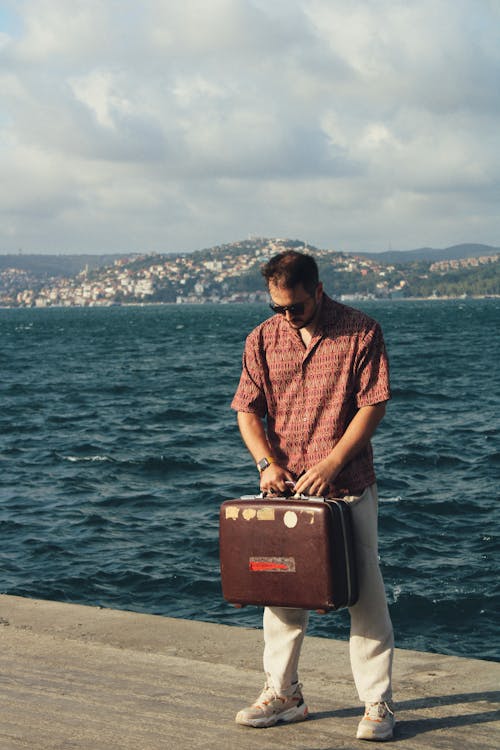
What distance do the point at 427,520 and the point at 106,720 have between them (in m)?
9.56

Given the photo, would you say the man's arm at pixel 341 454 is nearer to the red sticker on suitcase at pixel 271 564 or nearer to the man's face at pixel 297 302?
the red sticker on suitcase at pixel 271 564

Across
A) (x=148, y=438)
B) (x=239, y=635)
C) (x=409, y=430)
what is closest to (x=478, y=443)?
(x=409, y=430)

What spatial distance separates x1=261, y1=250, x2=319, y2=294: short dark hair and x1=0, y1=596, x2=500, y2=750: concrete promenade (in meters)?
1.74

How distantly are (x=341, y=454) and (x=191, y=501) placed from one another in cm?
1125

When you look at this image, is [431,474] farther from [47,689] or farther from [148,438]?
[47,689]

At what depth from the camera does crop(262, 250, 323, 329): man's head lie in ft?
13.7

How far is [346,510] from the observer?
4.19 meters

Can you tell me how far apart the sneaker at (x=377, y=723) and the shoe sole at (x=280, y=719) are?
28 centimetres

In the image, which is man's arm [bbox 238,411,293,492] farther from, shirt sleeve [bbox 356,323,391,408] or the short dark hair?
the short dark hair

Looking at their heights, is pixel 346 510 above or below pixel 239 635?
above

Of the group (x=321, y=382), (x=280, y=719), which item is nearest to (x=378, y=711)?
(x=280, y=719)

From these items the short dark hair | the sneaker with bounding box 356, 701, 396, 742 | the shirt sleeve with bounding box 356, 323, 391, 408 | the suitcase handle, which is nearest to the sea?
the sneaker with bounding box 356, 701, 396, 742

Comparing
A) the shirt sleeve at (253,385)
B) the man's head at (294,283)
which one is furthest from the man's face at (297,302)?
the shirt sleeve at (253,385)

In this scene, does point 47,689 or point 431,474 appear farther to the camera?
point 431,474
